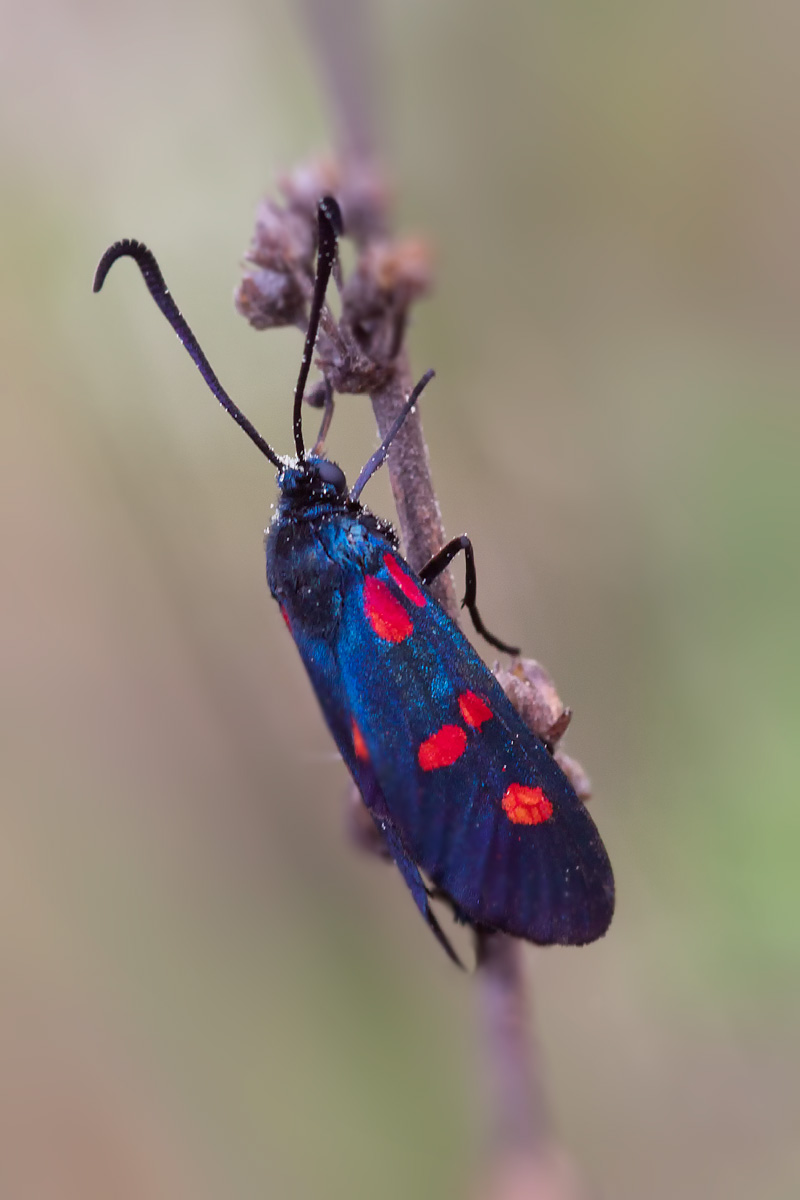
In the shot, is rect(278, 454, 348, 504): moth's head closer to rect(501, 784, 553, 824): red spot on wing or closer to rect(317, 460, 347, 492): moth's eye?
rect(317, 460, 347, 492): moth's eye

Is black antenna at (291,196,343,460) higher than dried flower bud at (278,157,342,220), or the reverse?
dried flower bud at (278,157,342,220)

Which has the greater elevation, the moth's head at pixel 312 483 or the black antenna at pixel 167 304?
the black antenna at pixel 167 304

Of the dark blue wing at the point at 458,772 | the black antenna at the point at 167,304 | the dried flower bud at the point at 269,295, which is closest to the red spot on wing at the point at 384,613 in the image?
the dark blue wing at the point at 458,772

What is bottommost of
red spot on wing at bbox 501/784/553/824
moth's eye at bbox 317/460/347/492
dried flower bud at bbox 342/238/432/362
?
red spot on wing at bbox 501/784/553/824

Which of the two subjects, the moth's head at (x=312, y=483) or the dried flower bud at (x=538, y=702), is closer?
the dried flower bud at (x=538, y=702)

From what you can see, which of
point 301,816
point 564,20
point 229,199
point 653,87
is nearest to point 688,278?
point 653,87

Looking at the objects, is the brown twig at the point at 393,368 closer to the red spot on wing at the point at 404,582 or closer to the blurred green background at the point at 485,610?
the red spot on wing at the point at 404,582

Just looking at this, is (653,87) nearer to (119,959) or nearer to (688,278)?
(688,278)

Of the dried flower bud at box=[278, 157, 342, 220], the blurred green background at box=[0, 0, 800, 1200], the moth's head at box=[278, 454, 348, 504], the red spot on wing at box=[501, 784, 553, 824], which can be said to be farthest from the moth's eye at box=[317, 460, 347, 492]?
the red spot on wing at box=[501, 784, 553, 824]
